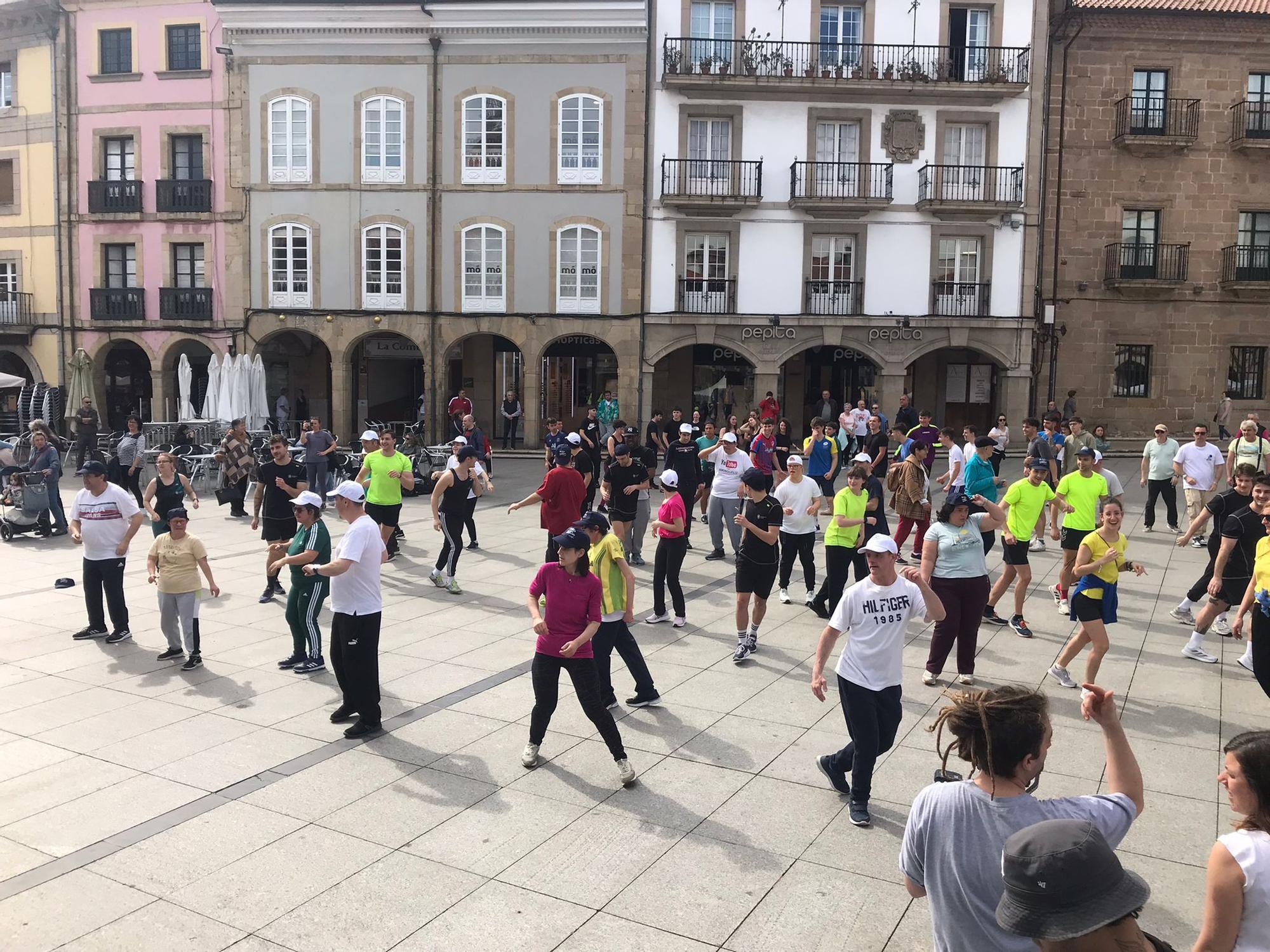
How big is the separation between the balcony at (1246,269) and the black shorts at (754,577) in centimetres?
2452

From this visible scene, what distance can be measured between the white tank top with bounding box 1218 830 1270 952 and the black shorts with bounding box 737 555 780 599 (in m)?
Result: 6.11

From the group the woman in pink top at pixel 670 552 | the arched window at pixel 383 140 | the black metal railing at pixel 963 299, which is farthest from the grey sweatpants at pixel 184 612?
the black metal railing at pixel 963 299

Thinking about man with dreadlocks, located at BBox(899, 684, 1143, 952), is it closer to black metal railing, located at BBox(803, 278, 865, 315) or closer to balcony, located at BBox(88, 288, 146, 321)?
black metal railing, located at BBox(803, 278, 865, 315)

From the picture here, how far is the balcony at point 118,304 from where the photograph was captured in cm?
2947

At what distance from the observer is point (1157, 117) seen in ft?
90.4

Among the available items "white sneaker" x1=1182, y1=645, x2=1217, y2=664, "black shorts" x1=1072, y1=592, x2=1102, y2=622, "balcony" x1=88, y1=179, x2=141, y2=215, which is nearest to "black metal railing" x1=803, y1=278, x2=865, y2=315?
"white sneaker" x1=1182, y1=645, x2=1217, y2=664

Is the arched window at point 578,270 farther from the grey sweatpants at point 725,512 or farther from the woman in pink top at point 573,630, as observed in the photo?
the woman in pink top at point 573,630

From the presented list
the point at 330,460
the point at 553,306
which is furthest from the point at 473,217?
the point at 330,460

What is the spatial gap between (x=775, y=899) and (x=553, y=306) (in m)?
23.7

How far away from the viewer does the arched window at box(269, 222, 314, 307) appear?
92.6 ft

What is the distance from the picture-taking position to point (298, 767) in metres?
6.71

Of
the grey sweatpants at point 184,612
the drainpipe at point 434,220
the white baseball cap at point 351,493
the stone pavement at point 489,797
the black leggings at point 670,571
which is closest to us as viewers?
the stone pavement at point 489,797

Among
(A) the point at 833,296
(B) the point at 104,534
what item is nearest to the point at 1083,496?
(B) the point at 104,534

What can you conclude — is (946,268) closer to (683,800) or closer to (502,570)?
(502,570)
